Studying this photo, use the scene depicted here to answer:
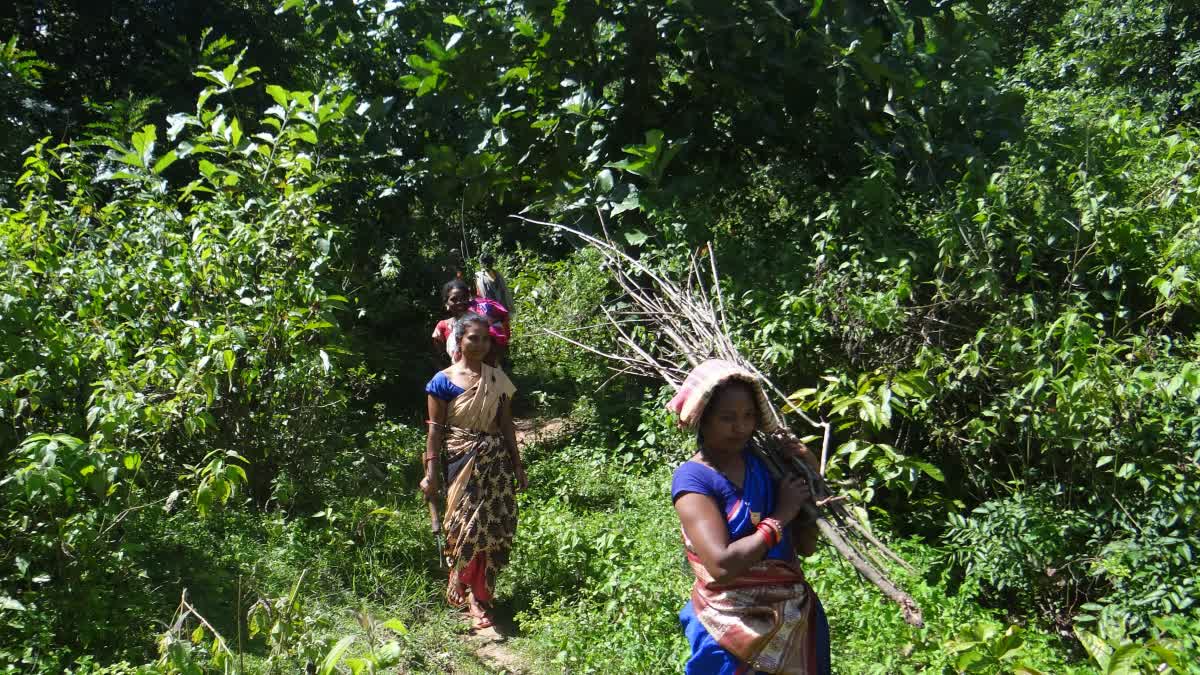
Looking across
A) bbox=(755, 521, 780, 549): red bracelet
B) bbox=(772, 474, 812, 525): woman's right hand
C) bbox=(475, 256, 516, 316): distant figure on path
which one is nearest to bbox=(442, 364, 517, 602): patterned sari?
bbox=(475, 256, 516, 316): distant figure on path

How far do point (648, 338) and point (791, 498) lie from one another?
9.58ft

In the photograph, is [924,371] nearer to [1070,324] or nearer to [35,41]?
[1070,324]

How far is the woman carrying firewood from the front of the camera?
8.30 ft

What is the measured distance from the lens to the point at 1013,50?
13688 mm

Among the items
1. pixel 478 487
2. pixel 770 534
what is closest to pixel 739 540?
pixel 770 534

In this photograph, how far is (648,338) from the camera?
215 inches

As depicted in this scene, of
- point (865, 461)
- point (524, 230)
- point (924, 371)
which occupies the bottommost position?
point (865, 461)

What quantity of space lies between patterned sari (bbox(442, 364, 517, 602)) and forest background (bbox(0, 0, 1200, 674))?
0.91 feet

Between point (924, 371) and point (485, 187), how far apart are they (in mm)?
3374

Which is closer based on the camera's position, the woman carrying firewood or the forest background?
the woman carrying firewood

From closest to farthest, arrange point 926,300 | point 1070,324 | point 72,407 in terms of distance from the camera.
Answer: point 1070,324 → point 72,407 → point 926,300

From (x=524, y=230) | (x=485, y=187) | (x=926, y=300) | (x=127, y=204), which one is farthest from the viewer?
(x=524, y=230)

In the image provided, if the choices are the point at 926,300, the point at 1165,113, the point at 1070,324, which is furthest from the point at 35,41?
the point at 1165,113

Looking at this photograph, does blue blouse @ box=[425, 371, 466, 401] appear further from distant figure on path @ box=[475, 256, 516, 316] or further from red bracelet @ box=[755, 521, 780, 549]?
red bracelet @ box=[755, 521, 780, 549]
